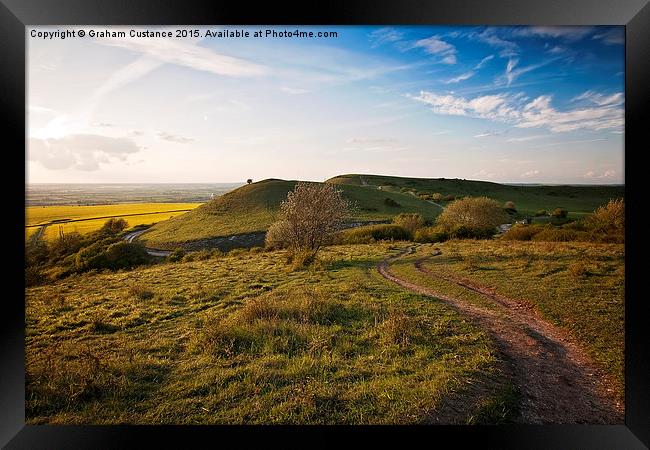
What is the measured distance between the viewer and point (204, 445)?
4.06 metres

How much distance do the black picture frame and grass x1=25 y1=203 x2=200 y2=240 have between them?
54 cm

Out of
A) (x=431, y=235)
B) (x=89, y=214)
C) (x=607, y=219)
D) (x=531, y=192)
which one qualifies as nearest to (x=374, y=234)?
(x=431, y=235)

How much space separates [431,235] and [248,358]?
1421 cm

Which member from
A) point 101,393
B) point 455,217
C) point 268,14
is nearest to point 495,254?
point 455,217

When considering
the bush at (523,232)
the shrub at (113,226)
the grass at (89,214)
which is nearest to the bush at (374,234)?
the bush at (523,232)

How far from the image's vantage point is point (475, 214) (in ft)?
51.3

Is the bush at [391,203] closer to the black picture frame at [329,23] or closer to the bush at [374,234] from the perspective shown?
the bush at [374,234]

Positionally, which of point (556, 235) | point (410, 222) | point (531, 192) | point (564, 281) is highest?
point (531, 192)

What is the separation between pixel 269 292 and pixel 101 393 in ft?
13.6

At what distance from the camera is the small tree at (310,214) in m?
11.8

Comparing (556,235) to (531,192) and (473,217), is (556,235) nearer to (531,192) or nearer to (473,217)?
(531,192)

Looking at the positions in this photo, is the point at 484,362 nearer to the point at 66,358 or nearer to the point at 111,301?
the point at 66,358

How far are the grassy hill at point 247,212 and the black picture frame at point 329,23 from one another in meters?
4.57

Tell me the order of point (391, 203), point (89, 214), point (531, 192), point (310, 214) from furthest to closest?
point (391, 203), point (531, 192), point (310, 214), point (89, 214)
